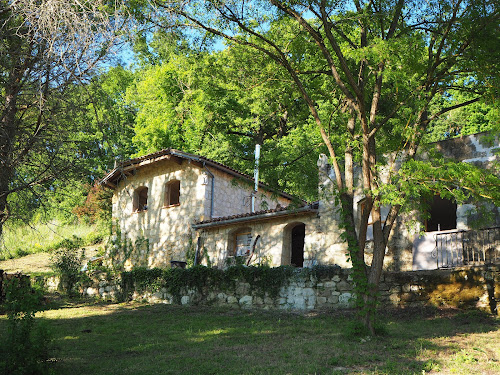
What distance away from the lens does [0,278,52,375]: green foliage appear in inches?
257

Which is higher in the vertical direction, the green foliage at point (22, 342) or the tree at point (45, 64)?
the tree at point (45, 64)

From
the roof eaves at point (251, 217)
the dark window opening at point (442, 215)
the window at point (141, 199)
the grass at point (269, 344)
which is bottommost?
the grass at point (269, 344)

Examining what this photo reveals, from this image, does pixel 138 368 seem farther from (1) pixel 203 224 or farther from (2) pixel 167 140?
(2) pixel 167 140

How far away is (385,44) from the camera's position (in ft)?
28.7

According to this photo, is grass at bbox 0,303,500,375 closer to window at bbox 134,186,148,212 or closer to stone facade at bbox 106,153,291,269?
stone facade at bbox 106,153,291,269

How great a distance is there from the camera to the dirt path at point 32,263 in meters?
23.1

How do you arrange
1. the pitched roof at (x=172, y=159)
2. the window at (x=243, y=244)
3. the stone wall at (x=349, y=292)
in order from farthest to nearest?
1. the pitched roof at (x=172, y=159)
2. the window at (x=243, y=244)
3. the stone wall at (x=349, y=292)

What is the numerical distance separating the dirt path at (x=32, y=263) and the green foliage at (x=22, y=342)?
16505mm

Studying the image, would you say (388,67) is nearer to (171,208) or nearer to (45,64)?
(45,64)

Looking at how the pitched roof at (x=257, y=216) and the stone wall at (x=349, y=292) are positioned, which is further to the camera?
the pitched roof at (x=257, y=216)

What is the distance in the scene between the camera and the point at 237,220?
57.6 ft

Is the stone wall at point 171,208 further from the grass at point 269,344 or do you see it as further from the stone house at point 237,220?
the grass at point 269,344

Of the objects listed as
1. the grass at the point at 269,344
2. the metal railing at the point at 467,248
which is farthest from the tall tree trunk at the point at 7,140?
the metal railing at the point at 467,248

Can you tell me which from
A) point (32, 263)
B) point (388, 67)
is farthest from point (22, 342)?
point (32, 263)
